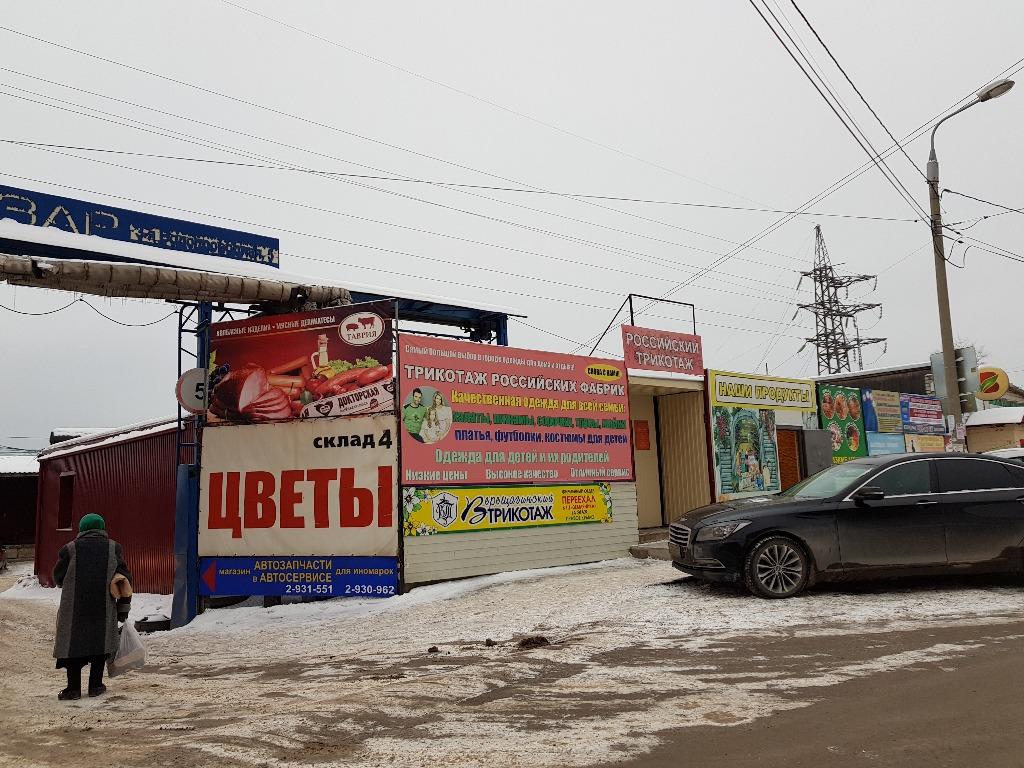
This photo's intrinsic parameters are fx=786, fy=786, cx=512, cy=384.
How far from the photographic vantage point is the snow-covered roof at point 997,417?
28.6 meters

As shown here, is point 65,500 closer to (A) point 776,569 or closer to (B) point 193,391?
(B) point 193,391

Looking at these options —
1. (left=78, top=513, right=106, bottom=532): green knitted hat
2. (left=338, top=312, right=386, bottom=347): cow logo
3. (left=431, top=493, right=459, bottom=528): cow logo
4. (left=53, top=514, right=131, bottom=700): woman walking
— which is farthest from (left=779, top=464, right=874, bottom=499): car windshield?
(left=78, top=513, right=106, bottom=532): green knitted hat

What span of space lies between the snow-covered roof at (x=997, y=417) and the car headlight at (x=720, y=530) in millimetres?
25129

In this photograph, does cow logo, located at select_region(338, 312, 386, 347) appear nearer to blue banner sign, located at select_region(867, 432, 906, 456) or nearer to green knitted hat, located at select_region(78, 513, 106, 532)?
green knitted hat, located at select_region(78, 513, 106, 532)

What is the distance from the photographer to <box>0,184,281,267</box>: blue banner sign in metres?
12.9

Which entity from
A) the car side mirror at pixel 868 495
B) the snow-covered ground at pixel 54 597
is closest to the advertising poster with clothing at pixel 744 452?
the car side mirror at pixel 868 495

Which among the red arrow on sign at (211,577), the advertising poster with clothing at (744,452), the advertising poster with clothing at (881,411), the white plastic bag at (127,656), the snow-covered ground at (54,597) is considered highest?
the advertising poster with clothing at (881,411)

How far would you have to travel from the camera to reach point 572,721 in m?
4.94

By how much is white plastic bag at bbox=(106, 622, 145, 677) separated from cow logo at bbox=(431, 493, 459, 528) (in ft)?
16.7

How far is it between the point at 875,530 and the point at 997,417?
80.8 ft

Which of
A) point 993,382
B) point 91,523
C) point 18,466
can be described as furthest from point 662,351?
point 18,466

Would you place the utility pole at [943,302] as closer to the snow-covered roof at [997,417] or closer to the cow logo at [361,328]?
the cow logo at [361,328]

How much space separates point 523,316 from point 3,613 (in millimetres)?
11358

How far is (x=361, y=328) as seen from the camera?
1143 cm
